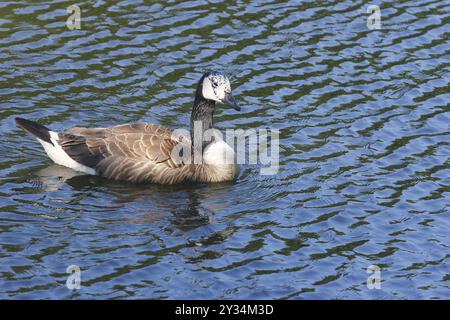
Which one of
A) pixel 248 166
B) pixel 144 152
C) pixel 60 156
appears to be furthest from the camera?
pixel 248 166

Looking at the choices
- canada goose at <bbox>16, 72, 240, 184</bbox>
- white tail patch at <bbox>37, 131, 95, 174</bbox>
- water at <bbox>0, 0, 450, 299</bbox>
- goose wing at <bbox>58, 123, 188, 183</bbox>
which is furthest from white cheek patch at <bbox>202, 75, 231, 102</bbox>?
white tail patch at <bbox>37, 131, 95, 174</bbox>

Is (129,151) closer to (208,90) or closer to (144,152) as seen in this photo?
(144,152)

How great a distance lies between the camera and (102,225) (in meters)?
17.7

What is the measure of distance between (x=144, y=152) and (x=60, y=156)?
1553 millimetres

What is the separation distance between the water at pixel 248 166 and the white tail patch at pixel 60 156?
144mm

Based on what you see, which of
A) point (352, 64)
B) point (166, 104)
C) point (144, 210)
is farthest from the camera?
point (352, 64)

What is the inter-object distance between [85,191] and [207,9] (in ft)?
28.0

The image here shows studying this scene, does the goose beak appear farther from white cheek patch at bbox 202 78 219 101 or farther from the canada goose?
white cheek patch at bbox 202 78 219 101

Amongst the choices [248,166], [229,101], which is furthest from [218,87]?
[248,166]

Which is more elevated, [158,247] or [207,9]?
[207,9]

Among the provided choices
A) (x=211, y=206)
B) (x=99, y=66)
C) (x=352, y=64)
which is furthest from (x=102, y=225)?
(x=352, y=64)

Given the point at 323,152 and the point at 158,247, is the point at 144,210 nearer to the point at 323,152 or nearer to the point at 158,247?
the point at 158,247

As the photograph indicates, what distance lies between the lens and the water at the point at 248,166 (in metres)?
16.4

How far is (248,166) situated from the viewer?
20.8 m
